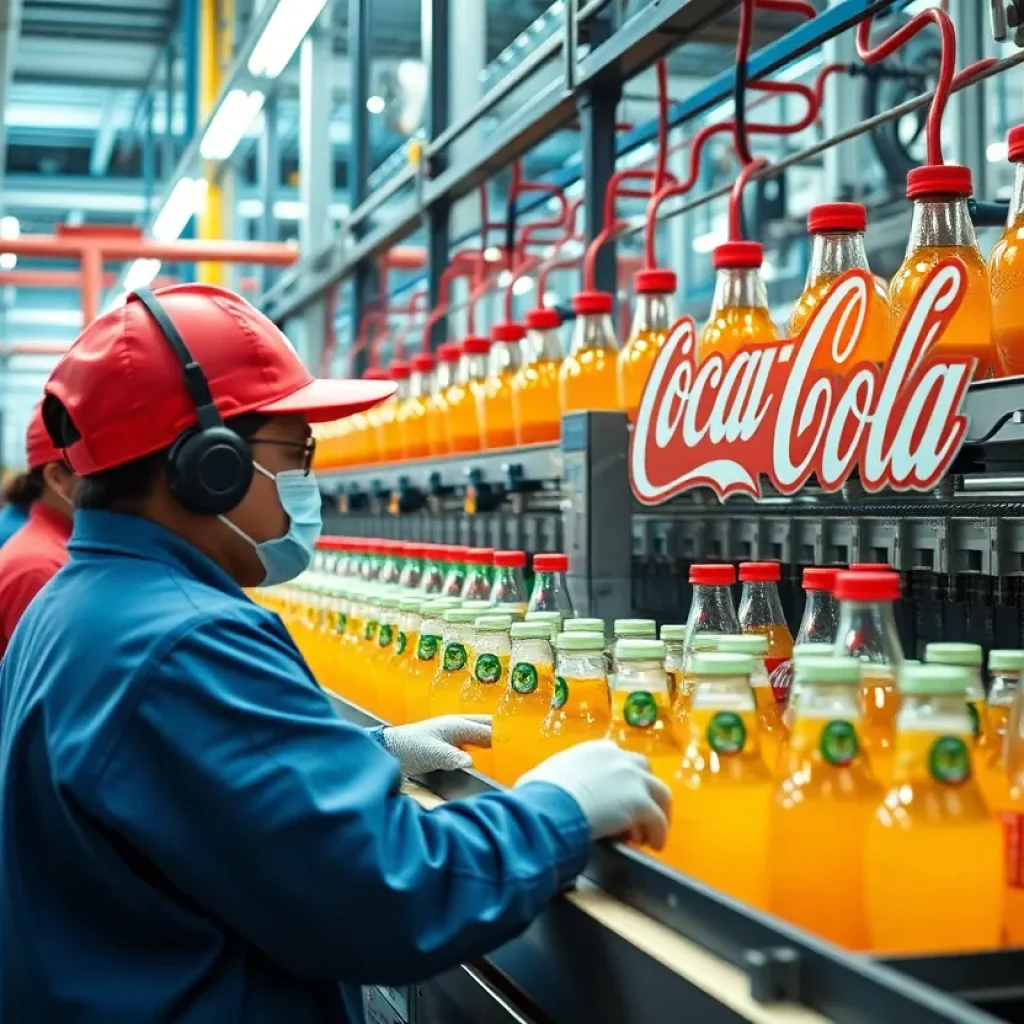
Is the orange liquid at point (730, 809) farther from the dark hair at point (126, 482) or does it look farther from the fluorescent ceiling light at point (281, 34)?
the fluorescent ceiling light at point (281, 34)

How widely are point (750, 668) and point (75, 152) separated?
679 inches

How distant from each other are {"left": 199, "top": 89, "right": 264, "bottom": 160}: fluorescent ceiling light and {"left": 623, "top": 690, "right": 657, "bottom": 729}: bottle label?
5.43 m

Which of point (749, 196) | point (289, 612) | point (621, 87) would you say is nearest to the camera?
point (621, 87)

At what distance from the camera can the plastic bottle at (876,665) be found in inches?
58.1

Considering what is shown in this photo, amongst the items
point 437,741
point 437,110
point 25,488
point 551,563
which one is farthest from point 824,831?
point 437,110

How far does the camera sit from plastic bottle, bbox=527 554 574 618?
2254mm

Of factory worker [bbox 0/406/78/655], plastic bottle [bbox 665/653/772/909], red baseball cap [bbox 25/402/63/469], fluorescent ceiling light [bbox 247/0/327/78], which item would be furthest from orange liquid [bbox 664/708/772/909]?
fluorescent ceiling light [bbox 247/0/327/78]

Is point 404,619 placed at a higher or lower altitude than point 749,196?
lower

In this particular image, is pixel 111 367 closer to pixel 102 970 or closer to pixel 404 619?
pixel 102 970

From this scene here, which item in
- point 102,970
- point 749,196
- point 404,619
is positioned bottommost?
point 102,970

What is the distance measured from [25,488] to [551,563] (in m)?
2.34

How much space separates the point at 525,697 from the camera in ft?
6.21

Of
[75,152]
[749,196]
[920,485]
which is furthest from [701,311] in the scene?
[75,152]

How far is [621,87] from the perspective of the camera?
2.98 meters
